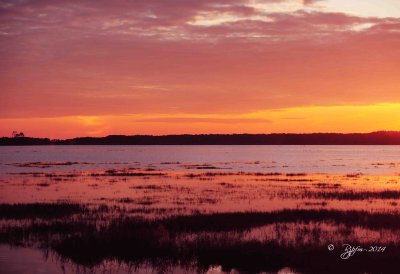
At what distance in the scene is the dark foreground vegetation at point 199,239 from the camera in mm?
18562

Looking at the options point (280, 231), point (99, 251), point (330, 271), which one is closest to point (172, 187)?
point (280, 231)

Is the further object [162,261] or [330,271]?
[162,261]

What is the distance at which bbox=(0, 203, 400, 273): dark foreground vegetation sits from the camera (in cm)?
1856

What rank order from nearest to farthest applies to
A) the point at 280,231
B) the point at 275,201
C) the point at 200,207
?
the point at 280,231 < the point at 200,207 < the point at 275,201

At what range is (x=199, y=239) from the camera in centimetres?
2205

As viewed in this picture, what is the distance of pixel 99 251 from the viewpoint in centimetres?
2025

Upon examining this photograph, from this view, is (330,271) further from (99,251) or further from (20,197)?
(20,197)

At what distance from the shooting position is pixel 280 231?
24578 millimetres

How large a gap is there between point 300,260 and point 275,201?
19.1m

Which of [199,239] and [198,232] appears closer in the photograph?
[199,239]

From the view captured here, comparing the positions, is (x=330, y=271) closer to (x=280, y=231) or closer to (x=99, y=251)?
(x=280, y=231)

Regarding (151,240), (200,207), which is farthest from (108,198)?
(151,240)

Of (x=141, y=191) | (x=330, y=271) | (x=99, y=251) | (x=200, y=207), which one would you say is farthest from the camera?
(x=141, y=191)

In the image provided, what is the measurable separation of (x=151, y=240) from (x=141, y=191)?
24569mm
